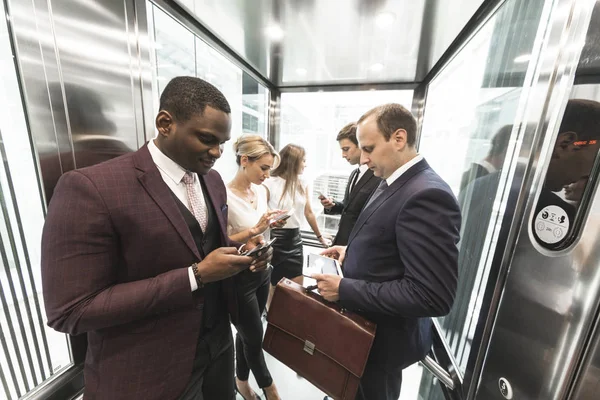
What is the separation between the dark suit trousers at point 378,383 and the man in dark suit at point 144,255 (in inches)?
27.9

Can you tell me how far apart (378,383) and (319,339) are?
320 millimetres

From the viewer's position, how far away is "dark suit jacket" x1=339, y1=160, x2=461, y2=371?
69cm

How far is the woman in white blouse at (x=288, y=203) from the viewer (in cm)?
194

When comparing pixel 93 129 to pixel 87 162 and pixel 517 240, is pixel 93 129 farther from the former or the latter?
pixel 517 240

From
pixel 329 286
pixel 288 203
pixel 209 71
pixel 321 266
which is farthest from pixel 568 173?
pixel 209 71

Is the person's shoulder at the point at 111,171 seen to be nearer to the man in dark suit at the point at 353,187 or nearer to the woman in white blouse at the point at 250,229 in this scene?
the woman in white blouse at the point at 250,229

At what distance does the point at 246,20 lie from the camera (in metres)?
Result: 1.45

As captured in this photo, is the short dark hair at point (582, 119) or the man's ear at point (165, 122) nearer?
the short dark hair at point (582, 119)

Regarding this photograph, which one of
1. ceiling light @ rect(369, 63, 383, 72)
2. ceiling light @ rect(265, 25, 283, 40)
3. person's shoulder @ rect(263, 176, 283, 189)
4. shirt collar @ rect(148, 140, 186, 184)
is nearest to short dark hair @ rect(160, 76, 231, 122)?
shirt collar @ rect(148, 140, 186, 184)

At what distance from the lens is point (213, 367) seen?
97cm

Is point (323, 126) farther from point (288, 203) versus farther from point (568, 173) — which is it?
point (568, 173)

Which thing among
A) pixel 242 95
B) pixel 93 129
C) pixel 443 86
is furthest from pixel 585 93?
pixel 242 95

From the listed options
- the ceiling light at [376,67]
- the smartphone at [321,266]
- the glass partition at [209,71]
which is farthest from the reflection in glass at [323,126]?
the smartphone at [321,266]

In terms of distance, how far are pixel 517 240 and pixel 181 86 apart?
3.52 feet
